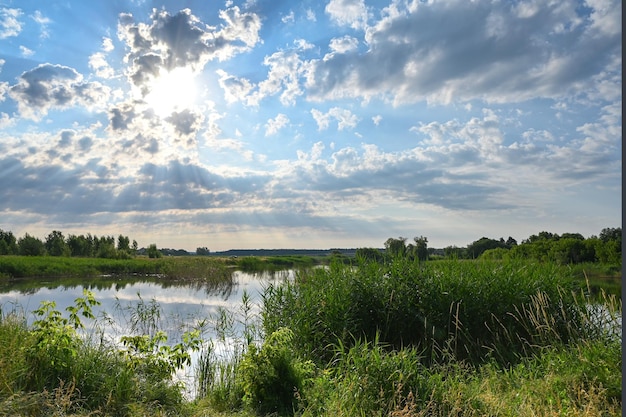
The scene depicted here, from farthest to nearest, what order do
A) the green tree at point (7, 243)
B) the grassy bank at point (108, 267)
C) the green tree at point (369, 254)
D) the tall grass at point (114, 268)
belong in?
the green tree at point (7, 243), the grassy bank at point (108, 267), the tall grass at point (114, 268), the green tree at point (369, 254)

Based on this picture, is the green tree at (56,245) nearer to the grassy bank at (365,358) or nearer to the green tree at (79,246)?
the green tree at (79,246)

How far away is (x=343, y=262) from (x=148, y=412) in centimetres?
532

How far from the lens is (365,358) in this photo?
496 cm

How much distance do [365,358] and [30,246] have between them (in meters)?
44.1

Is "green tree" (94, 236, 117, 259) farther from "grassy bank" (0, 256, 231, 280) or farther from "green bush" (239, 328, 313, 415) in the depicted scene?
"green bush" (239, 328, 313, 415)

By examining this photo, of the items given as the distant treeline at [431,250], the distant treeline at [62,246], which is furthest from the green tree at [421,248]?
the distant treeline at [62,246]

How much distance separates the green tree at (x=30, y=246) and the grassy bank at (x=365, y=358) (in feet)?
126

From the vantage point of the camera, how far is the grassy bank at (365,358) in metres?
4.73

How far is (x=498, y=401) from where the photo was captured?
4723 mm

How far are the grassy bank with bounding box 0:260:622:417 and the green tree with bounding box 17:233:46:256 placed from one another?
3827 cm

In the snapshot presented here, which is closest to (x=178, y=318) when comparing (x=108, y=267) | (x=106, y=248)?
(x=108, y=267)

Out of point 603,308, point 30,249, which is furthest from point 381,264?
point 30,249

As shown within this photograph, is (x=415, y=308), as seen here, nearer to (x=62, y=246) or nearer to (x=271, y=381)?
(x=271, y=381)

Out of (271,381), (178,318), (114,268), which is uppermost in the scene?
(271,381)
